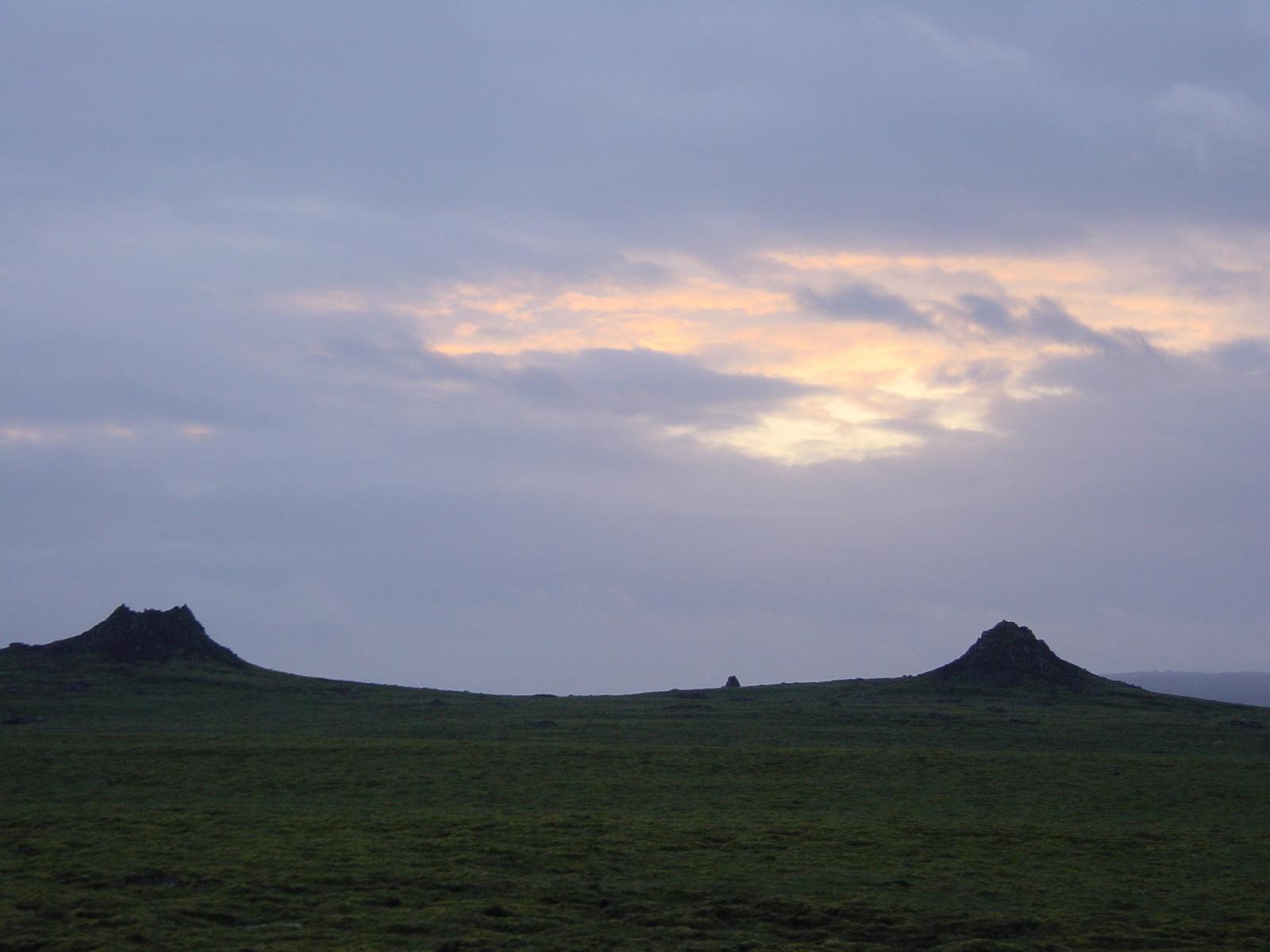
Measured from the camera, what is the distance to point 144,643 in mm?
67750

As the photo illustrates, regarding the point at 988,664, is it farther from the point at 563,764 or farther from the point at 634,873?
the point at 634,873

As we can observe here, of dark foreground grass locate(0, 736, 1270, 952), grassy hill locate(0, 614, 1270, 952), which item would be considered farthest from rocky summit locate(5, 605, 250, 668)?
dark foreground grass locate(0, 736, 1270, 952)

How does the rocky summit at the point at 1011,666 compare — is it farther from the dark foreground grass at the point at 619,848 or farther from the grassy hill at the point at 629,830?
the dark foreground grass at the point at 619,848

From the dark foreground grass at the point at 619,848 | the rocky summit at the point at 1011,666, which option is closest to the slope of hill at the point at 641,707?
the rocky summit at the point at 1011,666

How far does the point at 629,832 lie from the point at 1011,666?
49.9m

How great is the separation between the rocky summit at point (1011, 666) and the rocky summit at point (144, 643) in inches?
1990

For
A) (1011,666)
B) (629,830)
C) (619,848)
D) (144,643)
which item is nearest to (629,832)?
(629,830)

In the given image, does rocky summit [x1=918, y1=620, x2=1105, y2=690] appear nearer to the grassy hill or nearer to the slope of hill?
the slope of hill

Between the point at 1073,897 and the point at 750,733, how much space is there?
28096mm

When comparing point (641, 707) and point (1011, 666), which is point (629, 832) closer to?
point (641, 707)

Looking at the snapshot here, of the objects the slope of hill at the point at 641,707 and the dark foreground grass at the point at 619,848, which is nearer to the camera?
the dark foreground grass at the point at 619,848

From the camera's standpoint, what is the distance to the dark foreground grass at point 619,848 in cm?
Answer: 1761

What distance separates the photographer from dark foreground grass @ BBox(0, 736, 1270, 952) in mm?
17609

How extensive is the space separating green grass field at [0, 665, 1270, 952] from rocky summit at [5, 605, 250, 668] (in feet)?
44.9
